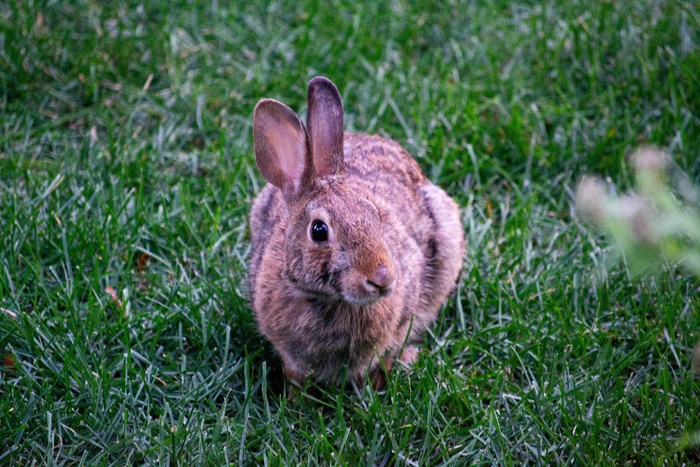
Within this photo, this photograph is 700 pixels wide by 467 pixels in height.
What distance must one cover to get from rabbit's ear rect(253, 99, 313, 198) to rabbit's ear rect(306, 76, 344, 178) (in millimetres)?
60

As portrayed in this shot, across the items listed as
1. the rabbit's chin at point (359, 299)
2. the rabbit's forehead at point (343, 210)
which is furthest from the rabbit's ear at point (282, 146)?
the rabbit's chin at point (359, 299)

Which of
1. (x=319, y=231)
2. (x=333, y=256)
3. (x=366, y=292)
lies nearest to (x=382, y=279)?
(x=366, y=292)

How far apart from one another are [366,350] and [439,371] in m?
0.40

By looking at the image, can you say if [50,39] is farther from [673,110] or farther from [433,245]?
[673,110]

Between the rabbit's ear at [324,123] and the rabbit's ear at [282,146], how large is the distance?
60mm

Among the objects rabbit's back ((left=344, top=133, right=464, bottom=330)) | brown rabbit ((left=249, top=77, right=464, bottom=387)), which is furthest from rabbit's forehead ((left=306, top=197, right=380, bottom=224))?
rabbit's back ((left=344, top=133, right=464, bottom=330))

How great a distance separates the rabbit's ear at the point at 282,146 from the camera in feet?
12.1

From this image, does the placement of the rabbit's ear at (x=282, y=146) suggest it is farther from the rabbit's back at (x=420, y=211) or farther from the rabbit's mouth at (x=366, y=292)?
the rabbit's mouth at (x=366, y=292)

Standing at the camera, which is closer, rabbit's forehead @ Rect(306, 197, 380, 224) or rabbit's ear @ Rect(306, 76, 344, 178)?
rabbit's forehead @ Rect(306, 197, 380, 224)

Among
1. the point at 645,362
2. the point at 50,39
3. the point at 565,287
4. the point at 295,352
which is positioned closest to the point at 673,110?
the point at 565,287

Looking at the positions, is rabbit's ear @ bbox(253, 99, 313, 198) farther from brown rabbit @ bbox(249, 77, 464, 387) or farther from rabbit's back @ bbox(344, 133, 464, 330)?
rabbit's back @ bbox(344, 133, 464, 330)

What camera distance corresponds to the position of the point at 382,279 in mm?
3215

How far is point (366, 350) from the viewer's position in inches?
150

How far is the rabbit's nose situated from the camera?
3.21 m
